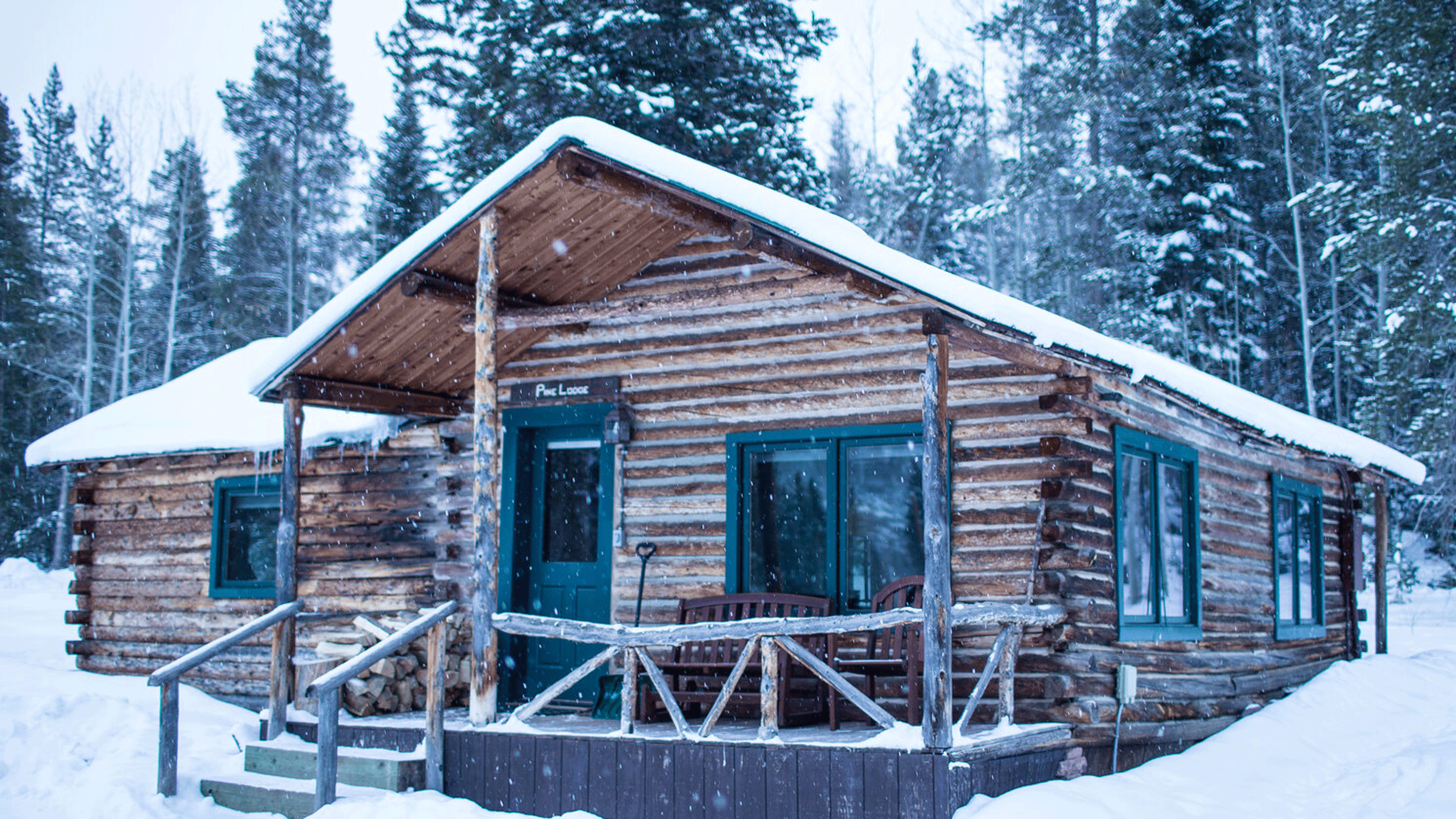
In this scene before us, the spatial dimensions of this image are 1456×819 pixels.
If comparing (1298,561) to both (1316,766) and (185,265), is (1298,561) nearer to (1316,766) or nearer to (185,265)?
(1316,766)

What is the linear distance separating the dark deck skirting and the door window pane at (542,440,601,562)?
2.23 meters

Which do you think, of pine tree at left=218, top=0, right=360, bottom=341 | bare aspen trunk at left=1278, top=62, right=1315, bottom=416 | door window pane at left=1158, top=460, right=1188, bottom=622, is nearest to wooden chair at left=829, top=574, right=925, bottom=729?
door window pane at left=1158, top=460, right=1188, bottom=622

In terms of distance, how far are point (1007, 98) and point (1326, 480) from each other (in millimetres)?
15110

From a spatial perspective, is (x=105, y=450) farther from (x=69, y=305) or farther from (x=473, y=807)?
(x=69, y=305)

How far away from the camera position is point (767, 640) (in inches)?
285

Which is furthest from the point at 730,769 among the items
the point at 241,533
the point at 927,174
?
the point at 927,174

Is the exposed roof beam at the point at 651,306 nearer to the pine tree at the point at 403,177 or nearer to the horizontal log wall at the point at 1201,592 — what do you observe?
the horizontal log wall at the point at 1201,592

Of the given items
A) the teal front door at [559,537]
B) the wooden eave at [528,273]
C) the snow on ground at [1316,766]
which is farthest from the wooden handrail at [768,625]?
the teal front door at [559,537]

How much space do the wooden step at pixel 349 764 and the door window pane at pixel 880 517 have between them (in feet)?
10.5

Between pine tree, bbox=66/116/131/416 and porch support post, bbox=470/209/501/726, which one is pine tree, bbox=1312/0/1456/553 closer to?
porch support post, bbox=470/209/501/726

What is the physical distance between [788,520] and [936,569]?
8.45 ft

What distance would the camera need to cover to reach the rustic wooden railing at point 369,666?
740 cm

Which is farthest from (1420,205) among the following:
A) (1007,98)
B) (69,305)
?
(69,305)

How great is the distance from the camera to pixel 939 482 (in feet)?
21.9
